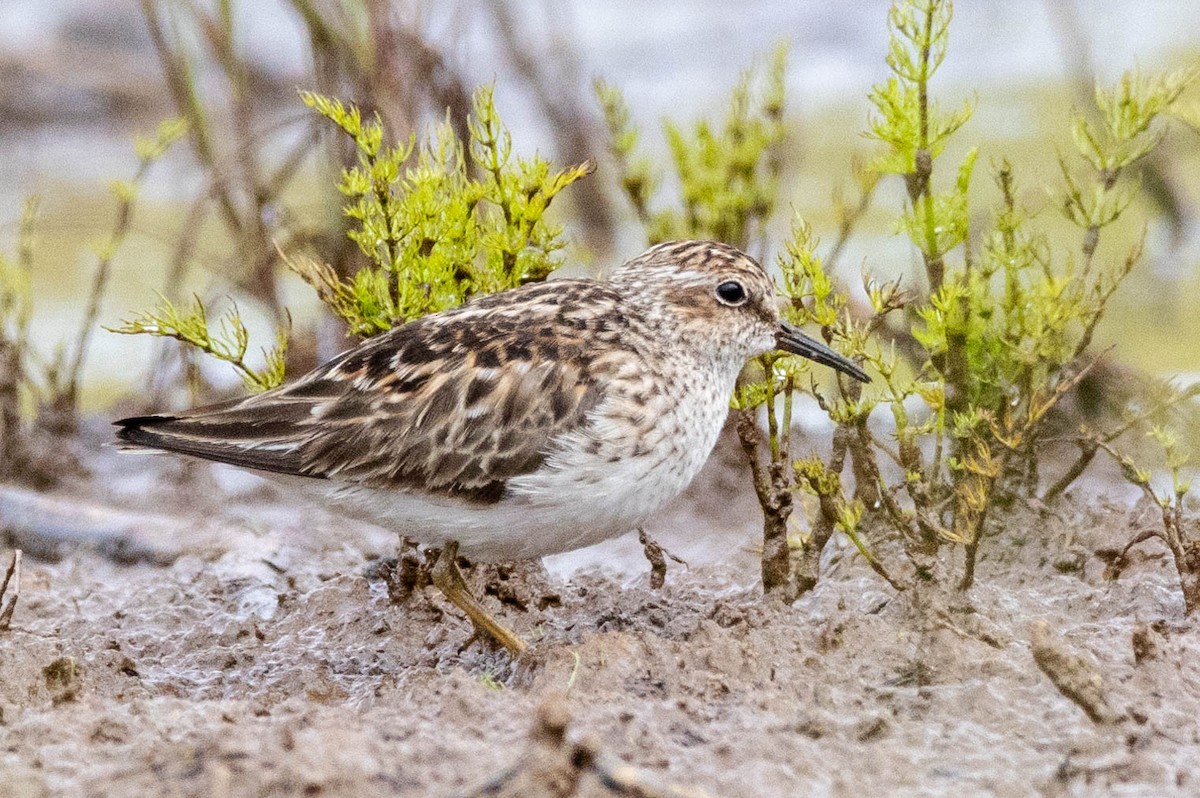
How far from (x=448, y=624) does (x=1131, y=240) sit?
259 inches

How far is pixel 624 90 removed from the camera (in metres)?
14.6

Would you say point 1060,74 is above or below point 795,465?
above

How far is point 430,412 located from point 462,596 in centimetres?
75

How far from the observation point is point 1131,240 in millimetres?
10516

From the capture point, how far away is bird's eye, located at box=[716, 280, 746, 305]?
591 centimetres

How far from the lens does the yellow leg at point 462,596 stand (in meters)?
5.50

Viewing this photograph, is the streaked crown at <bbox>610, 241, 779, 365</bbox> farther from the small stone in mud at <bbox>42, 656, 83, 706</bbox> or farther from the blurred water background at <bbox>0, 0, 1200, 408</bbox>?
the blurred water background at <bbox>0, 0, 1200, 408</bbox>

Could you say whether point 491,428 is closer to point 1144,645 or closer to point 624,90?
point 1144,645

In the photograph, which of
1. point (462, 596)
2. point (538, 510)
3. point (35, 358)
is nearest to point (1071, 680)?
point (538, 510)

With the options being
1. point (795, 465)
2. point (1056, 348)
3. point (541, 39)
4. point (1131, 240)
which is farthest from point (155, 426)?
point (541, 39)

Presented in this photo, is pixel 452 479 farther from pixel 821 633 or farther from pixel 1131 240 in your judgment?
pixel 1131 240

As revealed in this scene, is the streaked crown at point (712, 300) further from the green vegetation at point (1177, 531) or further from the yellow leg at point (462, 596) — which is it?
the green vegetation at point (1177, 531)

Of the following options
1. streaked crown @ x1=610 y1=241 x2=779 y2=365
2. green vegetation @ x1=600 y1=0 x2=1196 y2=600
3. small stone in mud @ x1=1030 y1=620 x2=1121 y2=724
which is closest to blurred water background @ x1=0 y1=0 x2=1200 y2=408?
streaked crown @ x1=610 y1=241 x2=779 y2=365

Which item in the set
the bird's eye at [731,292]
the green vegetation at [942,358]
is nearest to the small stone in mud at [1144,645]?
the green vegetation at [942,358]
